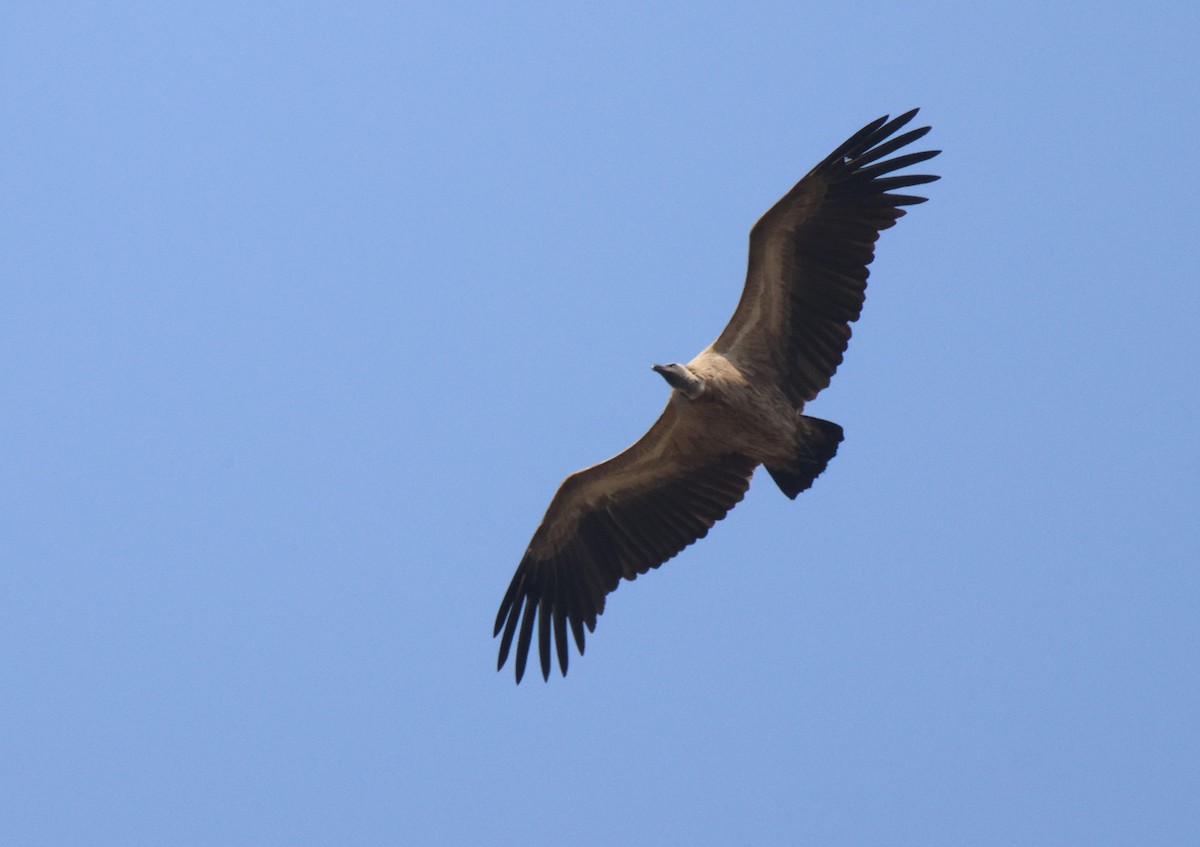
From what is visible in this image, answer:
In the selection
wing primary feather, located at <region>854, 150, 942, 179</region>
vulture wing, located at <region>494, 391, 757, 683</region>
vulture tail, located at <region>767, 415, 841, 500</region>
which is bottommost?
vulture tail, located at <region>767, 415, 841, 500</region>

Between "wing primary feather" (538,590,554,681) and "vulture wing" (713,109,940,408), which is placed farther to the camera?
"wing primary feather" (538,590,554,681)

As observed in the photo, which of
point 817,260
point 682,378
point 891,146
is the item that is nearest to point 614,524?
point 682,378

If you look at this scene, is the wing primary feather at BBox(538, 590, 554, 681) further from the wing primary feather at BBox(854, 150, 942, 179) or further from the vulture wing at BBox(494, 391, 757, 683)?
the wing primary feather at BBox(854, 150, 942, 179)

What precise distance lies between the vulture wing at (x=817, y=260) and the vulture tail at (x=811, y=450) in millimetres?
349

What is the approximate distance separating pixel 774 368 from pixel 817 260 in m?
1.00

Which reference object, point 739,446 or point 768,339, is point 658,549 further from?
point 768,339

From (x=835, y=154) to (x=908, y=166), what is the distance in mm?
632

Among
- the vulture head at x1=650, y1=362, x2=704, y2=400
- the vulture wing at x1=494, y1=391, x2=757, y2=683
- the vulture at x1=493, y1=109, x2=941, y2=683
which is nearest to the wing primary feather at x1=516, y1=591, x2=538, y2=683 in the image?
the vulture wing at x1=494, y1=391, x2=757, y2=683

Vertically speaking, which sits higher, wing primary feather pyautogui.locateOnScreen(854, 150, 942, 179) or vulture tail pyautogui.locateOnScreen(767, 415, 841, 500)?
wing primary feather pyautogui.locateOnScreen(854, 150, 942, 179)

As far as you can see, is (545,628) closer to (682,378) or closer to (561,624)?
(561,624)

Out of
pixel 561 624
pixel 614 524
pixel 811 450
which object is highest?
pixel 614 524

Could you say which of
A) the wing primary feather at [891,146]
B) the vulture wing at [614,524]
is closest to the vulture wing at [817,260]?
the wing primary feather at [891,146]

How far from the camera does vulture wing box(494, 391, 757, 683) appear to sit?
13828 mm

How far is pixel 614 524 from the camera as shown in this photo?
1423cm
